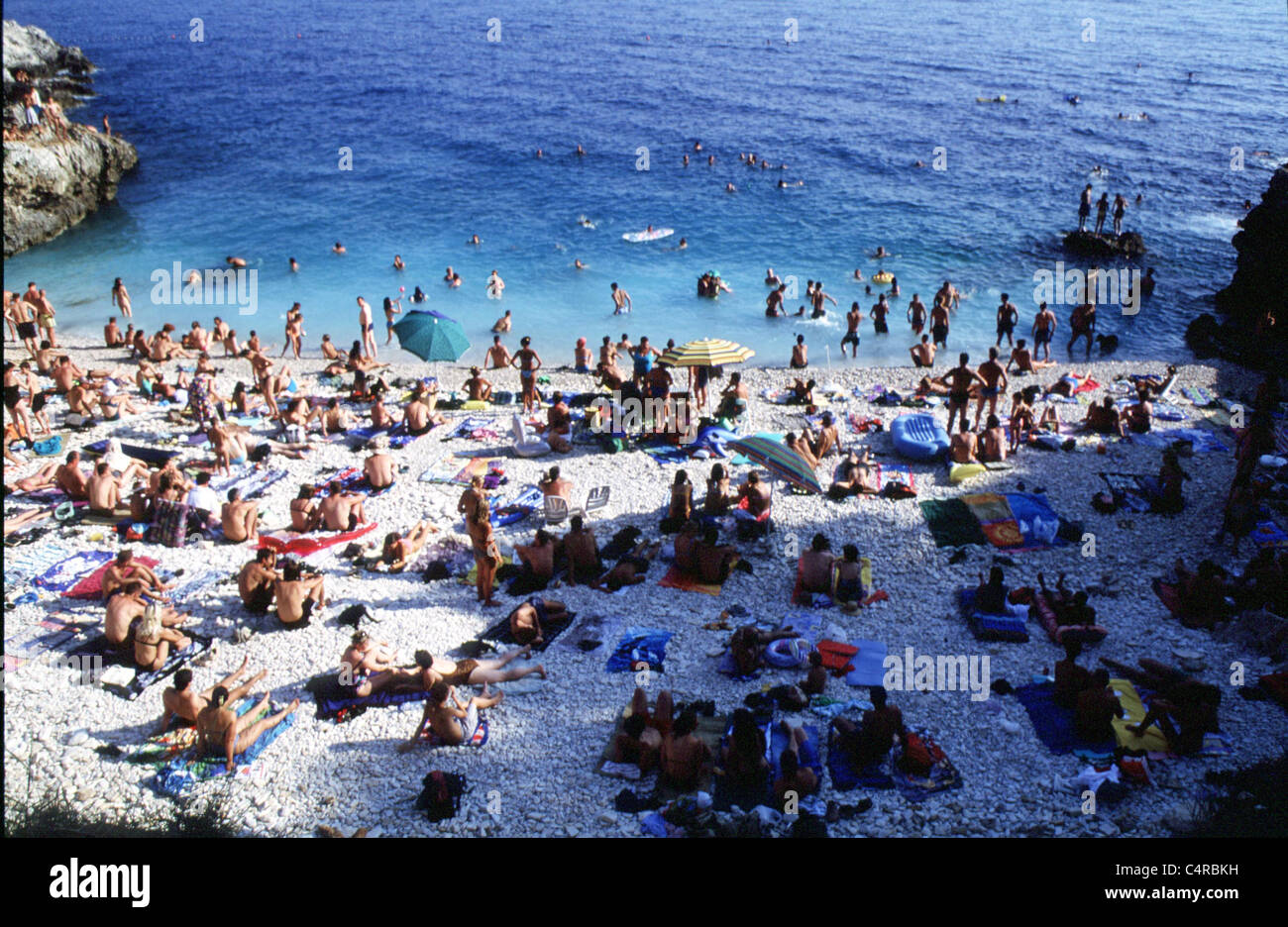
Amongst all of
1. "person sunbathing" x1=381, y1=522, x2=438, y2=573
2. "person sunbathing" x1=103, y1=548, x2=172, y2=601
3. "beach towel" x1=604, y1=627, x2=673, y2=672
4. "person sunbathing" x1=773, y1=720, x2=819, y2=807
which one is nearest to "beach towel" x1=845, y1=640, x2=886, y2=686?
"person sunbathing" x1=773, y1=720, x2=819, y2=807

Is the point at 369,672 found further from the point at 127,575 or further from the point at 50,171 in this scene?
the point at 50,171

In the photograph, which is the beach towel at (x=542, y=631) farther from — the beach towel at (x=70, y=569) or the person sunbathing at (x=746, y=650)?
the beach towel at (x=70, y=569)

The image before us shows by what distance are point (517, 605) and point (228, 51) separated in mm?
74665

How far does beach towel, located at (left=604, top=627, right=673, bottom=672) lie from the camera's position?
33.0 feet

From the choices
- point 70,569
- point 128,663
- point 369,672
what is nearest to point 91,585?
point 70,569

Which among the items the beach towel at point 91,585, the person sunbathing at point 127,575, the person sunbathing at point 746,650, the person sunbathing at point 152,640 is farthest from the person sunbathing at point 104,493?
the person sunbathing at point 746,650

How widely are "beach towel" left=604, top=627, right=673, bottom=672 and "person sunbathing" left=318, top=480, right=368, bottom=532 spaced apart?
4903mm

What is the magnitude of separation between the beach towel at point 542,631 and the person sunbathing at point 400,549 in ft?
6.67

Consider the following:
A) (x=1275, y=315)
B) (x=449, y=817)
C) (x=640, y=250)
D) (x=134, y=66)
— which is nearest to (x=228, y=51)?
(x=134, y=66)

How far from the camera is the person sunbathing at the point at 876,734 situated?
834cm

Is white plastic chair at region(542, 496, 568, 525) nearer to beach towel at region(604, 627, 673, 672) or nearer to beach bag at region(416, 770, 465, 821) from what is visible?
beach towel at region(604, 627, 673, 672)

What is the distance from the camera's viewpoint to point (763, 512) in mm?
12906

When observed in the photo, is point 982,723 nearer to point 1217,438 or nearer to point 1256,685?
point 1256,685

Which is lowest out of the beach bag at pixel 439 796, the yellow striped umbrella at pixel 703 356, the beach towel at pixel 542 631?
the beach bag at pixel 439 796
